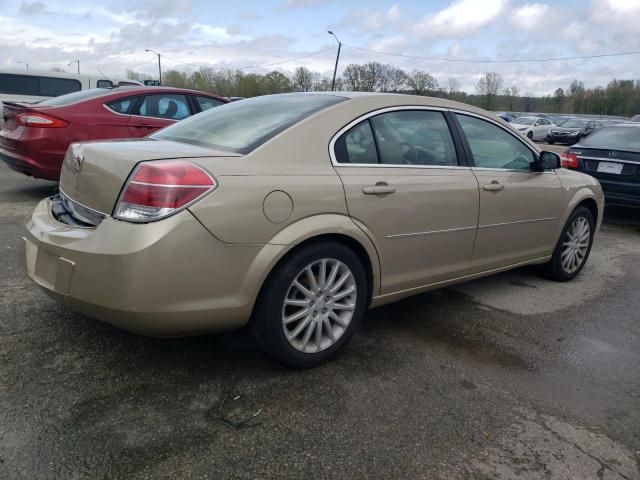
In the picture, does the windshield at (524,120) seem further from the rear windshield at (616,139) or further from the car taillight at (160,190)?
the car taillight at (160,190)

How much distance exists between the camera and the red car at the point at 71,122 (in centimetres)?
629

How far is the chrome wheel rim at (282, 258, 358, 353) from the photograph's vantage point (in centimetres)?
279

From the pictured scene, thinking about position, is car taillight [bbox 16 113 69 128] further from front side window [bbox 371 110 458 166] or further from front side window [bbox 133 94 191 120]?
front side window [bbox 371 110 458 166]

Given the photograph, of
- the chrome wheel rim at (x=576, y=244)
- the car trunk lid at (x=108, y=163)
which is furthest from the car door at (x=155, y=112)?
the chrome wheel rim at (x=576, y=244)

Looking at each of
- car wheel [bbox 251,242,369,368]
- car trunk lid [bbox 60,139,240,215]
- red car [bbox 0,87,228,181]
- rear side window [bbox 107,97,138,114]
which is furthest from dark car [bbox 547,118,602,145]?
car trunk lid [bbox 60,139,240,215]

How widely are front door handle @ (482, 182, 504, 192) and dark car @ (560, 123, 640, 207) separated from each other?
347 centimetres

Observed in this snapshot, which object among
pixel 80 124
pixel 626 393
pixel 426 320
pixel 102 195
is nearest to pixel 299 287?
pixel 102 195

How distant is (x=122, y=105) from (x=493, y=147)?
483 cm

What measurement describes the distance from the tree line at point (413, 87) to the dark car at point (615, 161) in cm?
4912

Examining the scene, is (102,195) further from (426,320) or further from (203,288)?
(426,320)

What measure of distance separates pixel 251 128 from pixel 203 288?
1.03m

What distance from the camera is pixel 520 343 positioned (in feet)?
11.4

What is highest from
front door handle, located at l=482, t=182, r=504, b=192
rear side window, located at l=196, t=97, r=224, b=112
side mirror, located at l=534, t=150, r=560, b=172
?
rear side window, located at l=196, t=97, r=224, b=112

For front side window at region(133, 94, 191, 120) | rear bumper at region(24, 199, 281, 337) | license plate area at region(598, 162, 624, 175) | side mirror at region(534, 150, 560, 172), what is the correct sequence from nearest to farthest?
rear bumper at region(24, 199, 281, 337) < side mirror at region(534, 150, 560, 172) < front side window at region(133, 94, 191, 120) < license plate area at region(598, 162, 624, 175)
